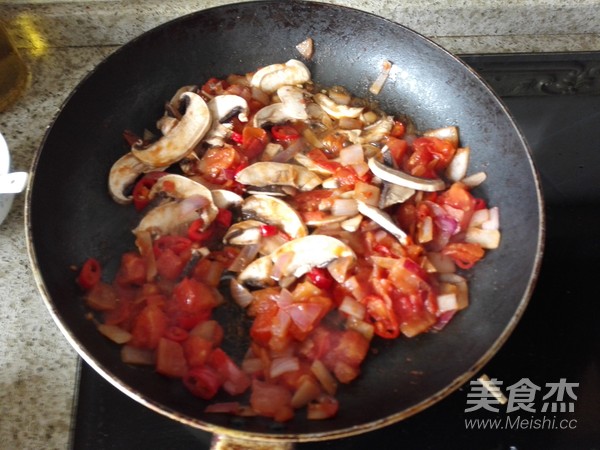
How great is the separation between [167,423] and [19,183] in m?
0.66

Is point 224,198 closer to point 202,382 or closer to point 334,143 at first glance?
point 334,143

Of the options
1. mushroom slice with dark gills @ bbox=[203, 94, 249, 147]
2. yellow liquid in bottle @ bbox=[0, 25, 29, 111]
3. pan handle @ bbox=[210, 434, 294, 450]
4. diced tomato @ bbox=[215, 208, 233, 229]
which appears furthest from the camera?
→ yellow liquid in bottle @ bbox=[0, 25, 29, 111]

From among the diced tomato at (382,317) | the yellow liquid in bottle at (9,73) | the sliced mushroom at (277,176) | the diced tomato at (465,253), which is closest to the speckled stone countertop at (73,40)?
the yellow liquid in bottle at (9,73)

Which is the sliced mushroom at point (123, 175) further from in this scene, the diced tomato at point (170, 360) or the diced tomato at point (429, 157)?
the diced tomato at point (429, 157)

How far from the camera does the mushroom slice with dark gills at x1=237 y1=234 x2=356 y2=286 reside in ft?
4.59

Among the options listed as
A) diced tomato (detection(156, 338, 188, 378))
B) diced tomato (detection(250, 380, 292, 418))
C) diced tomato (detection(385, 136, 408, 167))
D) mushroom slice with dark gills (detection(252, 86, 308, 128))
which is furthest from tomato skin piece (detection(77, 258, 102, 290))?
diced tomato (detection(385, 136, 408, 167))

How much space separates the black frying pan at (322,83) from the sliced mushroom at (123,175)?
1.1 inches

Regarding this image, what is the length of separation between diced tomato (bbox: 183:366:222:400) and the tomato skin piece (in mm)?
321

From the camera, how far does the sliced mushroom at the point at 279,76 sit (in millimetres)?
1678

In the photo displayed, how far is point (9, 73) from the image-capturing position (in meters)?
1.77

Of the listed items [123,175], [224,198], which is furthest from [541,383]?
[123,175]

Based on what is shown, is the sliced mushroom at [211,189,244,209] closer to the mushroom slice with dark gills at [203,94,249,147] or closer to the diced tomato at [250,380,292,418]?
the mushroom slice with dark gills at [203,94,249,147]

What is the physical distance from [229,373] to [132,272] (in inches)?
13.9

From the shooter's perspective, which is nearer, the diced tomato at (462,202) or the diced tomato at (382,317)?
the diced tomato at (382,317)
